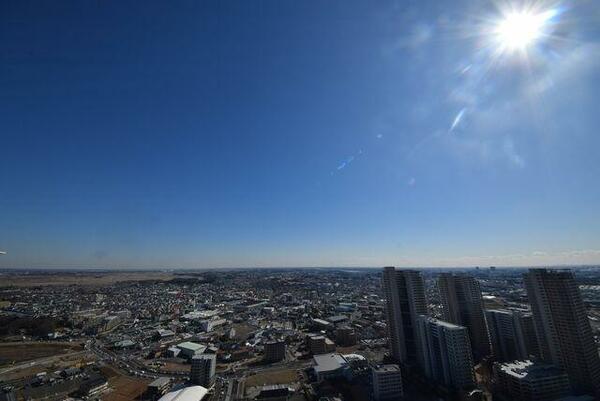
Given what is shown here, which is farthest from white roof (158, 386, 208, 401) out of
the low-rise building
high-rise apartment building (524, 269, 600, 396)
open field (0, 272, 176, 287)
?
open field (0, 272, 176, 287)

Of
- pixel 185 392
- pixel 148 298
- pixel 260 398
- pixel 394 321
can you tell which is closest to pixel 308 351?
pixel 394 321

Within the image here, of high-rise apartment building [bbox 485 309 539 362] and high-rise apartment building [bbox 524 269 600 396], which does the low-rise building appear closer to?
high-rise apartment building [bbox 485 309 539 362]

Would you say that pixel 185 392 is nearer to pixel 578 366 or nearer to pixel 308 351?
pixel 308 351

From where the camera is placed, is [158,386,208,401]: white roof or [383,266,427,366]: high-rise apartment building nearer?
[158,386,208,401]: white roof

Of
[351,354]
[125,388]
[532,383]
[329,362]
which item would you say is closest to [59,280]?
[125,388]

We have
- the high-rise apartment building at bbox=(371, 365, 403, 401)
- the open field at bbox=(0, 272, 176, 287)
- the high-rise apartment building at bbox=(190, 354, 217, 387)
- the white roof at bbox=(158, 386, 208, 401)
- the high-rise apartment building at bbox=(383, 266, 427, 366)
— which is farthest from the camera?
the open field at bbox=(0, 272, 176, 287)

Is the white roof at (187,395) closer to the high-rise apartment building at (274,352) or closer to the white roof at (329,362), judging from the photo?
the white roof at (329,362)
